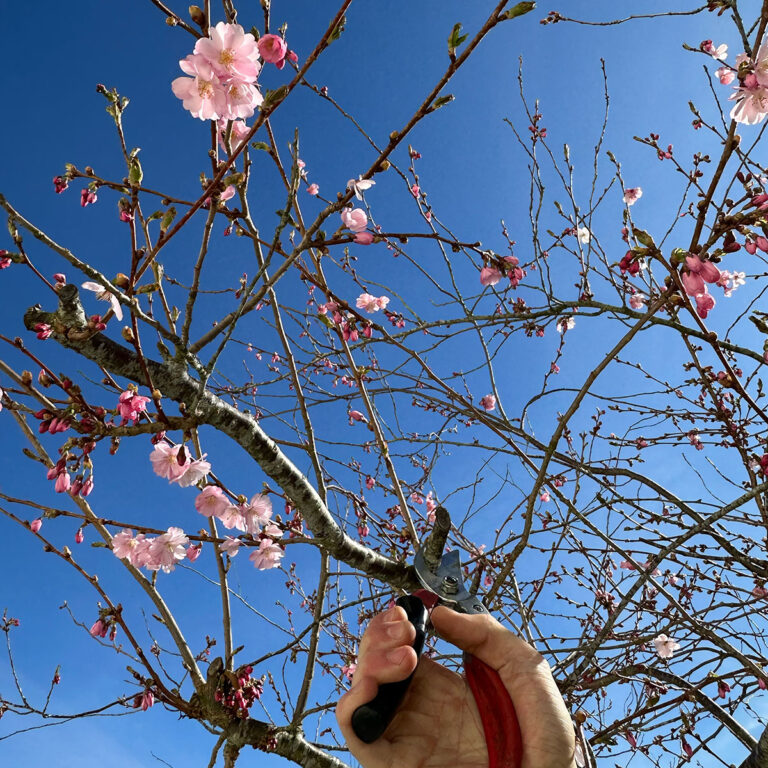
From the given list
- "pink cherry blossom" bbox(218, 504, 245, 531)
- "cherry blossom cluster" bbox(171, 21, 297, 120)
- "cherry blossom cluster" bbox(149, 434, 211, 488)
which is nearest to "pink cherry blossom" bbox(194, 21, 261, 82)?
"cherry blossom cluster" bbox(171, 21, 297, 120)

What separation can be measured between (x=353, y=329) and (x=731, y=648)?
88.1 inches

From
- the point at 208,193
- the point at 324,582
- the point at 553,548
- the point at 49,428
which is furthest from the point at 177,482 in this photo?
the point at 553,548

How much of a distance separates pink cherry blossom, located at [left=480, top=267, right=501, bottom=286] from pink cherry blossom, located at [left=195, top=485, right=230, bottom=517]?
4.44ft

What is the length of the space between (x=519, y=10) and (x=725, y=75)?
2567mm

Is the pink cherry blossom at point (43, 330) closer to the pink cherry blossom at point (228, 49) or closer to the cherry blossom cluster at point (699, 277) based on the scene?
the pink cherry blossom at point (228, 49)

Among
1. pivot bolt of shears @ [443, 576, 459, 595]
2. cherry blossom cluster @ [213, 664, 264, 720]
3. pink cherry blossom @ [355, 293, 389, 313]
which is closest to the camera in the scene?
pivot bolt of shears @ [443, 576, 459, 595]

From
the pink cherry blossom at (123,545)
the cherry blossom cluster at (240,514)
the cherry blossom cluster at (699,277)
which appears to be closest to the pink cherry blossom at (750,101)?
the cherry blossom cluster at (699,277)

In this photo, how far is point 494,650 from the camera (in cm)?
140

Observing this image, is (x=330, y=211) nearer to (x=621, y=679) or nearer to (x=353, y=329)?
(x=353, y=329)

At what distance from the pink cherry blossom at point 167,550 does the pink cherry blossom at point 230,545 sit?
15cm

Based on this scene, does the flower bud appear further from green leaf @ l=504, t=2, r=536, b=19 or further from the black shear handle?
the black shear handle

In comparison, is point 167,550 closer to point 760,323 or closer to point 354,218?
point 354,218

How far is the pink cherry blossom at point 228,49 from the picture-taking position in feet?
5.28

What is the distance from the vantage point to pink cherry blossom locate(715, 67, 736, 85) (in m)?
3.24
